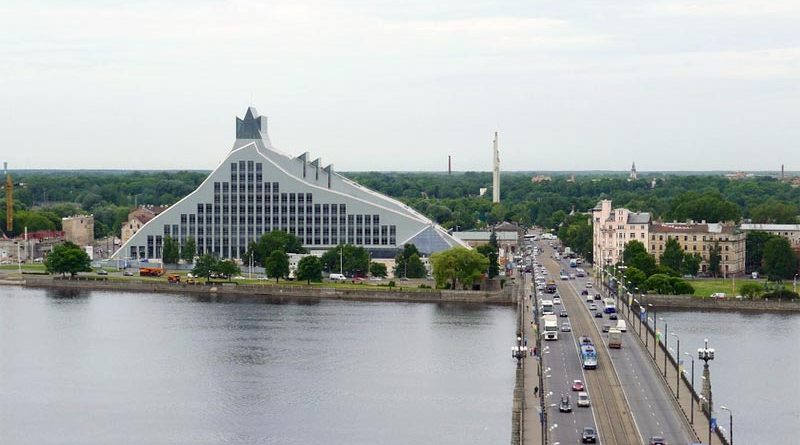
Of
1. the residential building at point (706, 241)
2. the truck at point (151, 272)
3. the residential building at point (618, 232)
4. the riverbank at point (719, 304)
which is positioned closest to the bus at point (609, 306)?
the riverbank at point (719, 304)

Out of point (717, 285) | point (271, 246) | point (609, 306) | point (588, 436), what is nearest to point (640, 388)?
point (588, 436)

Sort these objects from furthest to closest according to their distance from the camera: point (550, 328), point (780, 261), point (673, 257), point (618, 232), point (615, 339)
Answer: point (618, 232), point (673, 257), point (780, 261), point (550, 328), point (615, 339)

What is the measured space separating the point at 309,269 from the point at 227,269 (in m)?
4.66

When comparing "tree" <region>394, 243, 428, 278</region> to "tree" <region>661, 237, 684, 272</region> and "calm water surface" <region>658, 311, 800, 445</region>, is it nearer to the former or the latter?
"tree" <region>661, 237, 684, 272</region>

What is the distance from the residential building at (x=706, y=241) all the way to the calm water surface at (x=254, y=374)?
62.3 feet

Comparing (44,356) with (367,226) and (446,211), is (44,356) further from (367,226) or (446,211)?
(446,211)

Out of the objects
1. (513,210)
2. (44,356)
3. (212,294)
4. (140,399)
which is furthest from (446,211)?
(140,399)

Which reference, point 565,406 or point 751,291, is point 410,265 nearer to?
point 751,291

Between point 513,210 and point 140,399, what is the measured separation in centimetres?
10106

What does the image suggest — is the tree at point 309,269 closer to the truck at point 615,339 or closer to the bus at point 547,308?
the bus at point 547,308

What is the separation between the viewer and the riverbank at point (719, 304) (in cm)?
6944

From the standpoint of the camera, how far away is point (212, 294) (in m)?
77.6

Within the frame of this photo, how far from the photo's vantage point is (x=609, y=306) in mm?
65438

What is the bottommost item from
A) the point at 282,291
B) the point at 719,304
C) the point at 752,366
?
the point at 752,366
